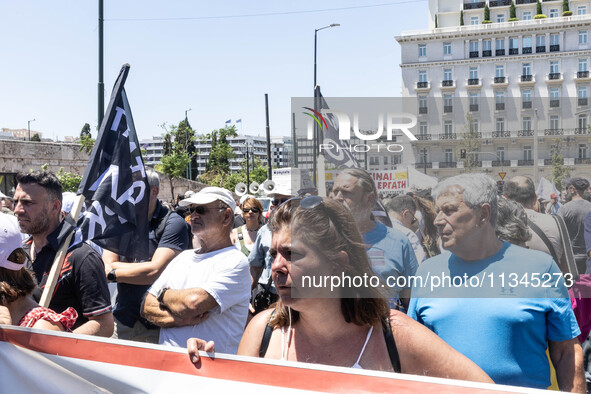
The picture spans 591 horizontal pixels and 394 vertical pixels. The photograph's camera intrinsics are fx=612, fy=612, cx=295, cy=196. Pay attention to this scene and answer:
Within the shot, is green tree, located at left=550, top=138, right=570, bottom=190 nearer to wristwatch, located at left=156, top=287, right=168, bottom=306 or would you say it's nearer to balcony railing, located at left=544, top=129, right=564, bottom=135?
balcony railing, located at left=544, top=129, right=564, bottom=135

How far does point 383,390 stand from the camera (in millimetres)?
1824

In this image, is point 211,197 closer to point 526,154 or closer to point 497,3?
point 526,154

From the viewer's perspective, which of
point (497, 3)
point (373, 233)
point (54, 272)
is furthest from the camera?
point (497, 3)

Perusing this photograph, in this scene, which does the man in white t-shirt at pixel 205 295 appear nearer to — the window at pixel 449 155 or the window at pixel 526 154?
the window at pixel 449 155

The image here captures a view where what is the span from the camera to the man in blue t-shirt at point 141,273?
418 cm

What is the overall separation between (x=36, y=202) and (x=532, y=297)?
271 centimetres

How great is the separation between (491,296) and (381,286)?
0.56 metres

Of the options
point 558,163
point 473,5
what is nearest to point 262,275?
point 558,163

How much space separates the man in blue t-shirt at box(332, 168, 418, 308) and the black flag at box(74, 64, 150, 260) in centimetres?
176

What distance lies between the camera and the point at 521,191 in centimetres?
226

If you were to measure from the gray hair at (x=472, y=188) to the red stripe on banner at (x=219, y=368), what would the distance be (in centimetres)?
76

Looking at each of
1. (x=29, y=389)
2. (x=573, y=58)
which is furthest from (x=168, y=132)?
(x=29, y=389)

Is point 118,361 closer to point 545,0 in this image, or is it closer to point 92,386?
point 92,386

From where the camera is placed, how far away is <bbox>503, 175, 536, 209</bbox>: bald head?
2213 mm
